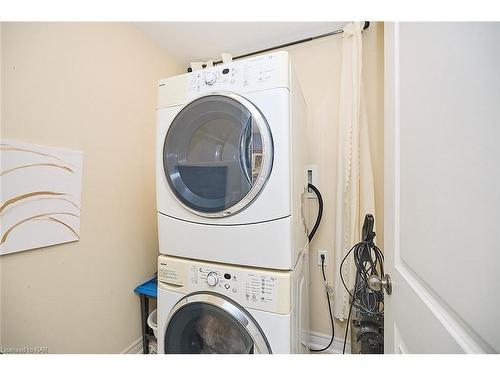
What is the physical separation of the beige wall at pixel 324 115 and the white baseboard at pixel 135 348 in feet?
4.23

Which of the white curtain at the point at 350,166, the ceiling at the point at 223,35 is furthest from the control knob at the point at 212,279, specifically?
the ceiling at the point at 223,35

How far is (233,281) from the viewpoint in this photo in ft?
3.23

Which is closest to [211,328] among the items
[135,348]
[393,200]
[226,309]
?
[226,309]

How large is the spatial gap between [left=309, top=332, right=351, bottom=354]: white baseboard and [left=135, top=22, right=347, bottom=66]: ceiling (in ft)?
7.61

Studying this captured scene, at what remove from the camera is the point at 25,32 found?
1035mm

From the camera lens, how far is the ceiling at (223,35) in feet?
5.17

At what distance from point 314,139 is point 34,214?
1745 mm

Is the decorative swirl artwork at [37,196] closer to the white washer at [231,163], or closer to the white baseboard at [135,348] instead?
the white washer at [231,163]

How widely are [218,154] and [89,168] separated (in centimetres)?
81

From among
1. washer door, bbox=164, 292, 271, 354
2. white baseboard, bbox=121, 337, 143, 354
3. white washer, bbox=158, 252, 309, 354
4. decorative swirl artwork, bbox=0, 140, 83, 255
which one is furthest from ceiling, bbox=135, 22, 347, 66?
white baseboard, bbox=121, 337, 143, 354

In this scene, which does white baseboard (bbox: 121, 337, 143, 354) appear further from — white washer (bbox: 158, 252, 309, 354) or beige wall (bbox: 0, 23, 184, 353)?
white washer (bbox: 158, 252, 309, 354)

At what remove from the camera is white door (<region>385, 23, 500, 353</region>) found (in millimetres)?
366

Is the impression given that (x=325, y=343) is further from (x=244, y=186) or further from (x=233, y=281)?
(x=244, y=186)
